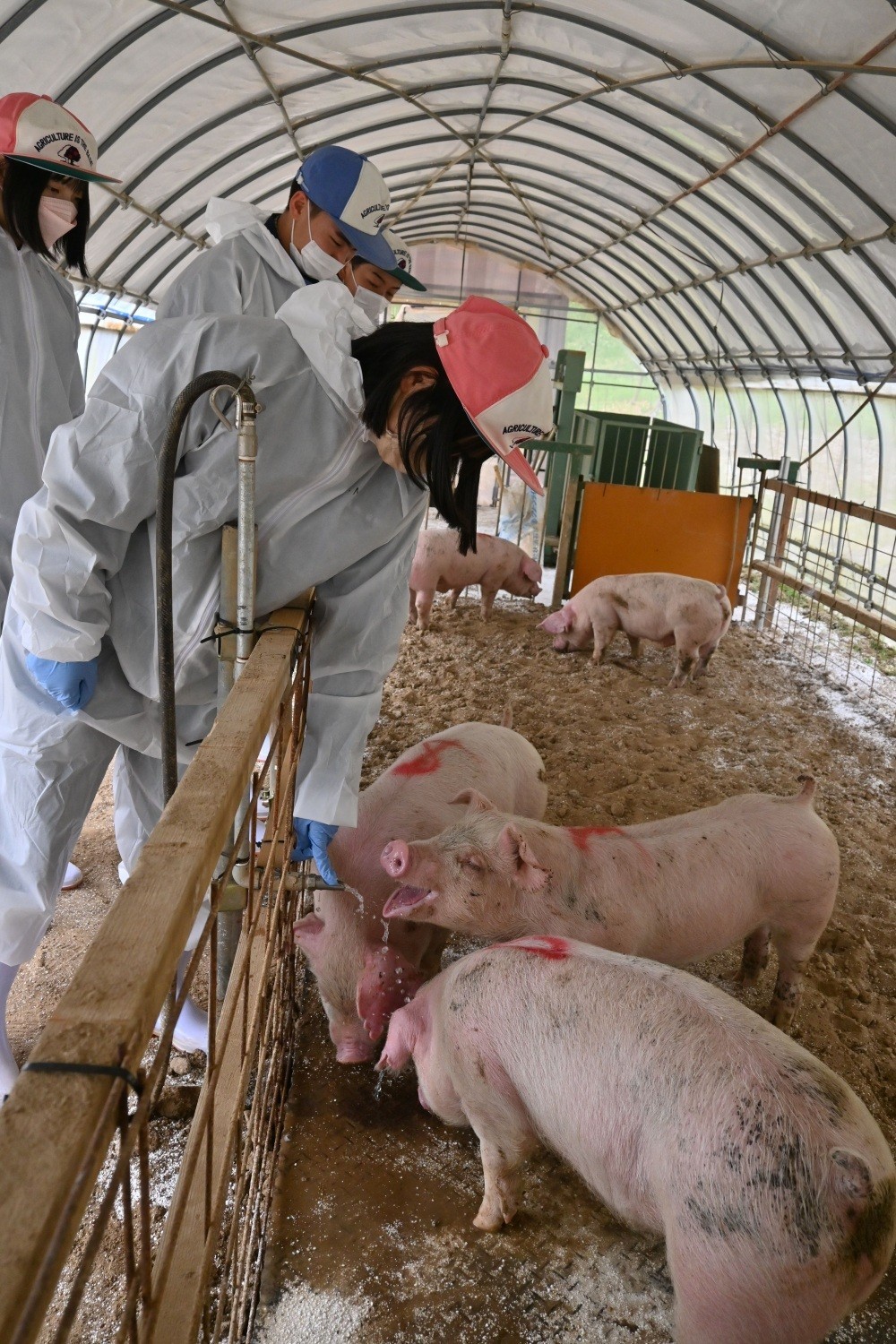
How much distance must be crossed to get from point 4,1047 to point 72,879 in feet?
3.54

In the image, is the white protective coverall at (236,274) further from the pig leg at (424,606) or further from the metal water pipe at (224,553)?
the pig leg at (424,606)

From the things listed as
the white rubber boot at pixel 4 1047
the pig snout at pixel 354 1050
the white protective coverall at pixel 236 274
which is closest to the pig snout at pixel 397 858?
the pig snout at pixel 354 1050

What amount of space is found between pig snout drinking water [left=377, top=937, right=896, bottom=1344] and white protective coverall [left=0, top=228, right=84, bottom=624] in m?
1.77

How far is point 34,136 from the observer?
2.34 meters

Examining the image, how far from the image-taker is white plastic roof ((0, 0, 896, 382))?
19.0 ft

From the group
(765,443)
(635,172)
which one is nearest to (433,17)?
(635,172)

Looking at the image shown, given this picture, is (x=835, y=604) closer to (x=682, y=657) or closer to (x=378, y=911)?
(x=682, y=657)

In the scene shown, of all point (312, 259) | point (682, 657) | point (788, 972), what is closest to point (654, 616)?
point (682, 657)

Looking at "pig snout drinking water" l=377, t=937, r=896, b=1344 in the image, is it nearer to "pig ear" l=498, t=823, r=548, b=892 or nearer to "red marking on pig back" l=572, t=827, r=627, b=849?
"pig ear" l=498, t=823, r=548, b=892

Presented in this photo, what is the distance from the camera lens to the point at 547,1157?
2.46m

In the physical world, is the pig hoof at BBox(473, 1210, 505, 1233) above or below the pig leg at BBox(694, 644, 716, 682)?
below

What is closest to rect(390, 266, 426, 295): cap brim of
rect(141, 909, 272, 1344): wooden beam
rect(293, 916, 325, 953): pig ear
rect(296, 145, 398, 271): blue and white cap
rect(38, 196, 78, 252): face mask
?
rect(296, 145, 398, 271): blue and white cap

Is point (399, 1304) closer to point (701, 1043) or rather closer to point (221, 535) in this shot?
point (701, 1043)

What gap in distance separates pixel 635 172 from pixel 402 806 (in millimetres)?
9569
